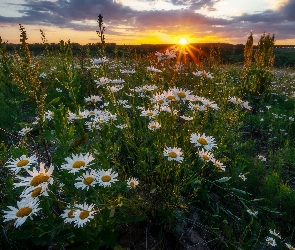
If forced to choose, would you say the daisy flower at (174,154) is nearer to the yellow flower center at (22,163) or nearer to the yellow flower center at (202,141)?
the yellow flower center at (202,141)

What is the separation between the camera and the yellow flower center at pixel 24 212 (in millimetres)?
1346

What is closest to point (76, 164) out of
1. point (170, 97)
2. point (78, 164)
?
point (78, 164)

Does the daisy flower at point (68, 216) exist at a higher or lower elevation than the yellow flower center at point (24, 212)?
lower

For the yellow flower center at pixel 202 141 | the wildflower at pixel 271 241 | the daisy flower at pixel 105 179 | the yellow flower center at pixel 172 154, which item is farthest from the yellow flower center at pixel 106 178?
the wildflower at pixel 271 241

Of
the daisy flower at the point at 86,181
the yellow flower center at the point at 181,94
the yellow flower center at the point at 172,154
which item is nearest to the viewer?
the daisy flower at the point at 86,181

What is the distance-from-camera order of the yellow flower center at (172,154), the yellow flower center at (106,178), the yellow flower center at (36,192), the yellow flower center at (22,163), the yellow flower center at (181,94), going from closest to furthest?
the yellow flower center at (36,192) → the yellow flower center at (106,178) → the yellow flower center at (22,163) → the yellow flower center at (172,154) → the yellow flower center at (181,94)

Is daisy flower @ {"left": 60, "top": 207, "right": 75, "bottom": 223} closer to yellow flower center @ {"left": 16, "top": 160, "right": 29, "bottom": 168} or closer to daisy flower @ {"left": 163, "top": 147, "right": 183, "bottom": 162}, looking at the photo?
yellow flower center @ {"left": 16, "top": 160, "right": 29, "bottom": 168}

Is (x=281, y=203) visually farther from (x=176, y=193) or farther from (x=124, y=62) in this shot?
(x=124, y=62)

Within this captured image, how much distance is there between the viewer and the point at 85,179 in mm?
1399

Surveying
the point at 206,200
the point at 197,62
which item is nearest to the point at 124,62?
the point at 197,62

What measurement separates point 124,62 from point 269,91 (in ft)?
11.7

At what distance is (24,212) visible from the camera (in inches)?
53.2

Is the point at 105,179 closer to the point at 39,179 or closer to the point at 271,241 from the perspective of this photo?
the point at 39,179

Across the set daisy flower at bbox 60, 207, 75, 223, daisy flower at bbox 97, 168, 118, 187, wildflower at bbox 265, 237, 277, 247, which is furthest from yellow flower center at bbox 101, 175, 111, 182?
wildflower at bbox 265, 237, 277, 247
